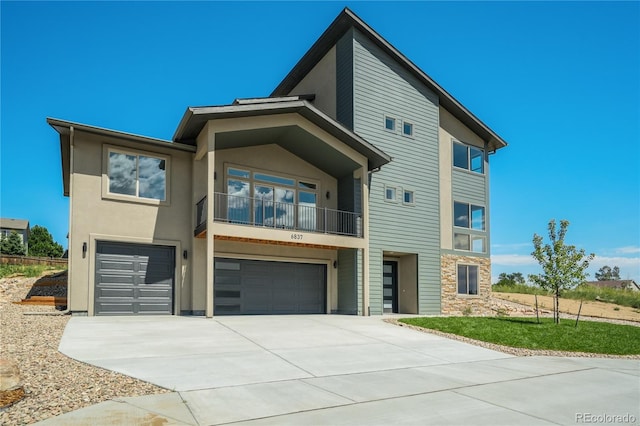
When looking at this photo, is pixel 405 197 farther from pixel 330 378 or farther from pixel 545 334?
pixel 330 378

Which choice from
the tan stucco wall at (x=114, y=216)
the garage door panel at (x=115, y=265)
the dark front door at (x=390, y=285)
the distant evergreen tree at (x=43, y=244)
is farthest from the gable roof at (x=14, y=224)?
the dark front door at (x=390, y=285)

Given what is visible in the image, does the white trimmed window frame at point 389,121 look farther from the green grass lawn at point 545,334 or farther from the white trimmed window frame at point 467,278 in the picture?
the green grass lawn at point 545,334

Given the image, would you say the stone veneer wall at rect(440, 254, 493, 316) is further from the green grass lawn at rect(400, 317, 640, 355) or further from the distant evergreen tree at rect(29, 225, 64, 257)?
the distant evergreen tree at rect(29, 225, 64, 257)

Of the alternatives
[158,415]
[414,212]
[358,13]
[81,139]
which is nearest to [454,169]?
[414,212]

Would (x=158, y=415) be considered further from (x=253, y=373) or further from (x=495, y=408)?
(x=495, y=408)

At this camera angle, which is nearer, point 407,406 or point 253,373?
point 407,406

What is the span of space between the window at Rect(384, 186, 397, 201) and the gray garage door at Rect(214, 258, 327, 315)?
359cm

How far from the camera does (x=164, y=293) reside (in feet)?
53.4

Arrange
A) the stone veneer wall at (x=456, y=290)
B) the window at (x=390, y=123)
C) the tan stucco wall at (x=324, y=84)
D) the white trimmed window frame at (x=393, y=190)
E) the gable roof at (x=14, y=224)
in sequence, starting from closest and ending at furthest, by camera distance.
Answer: the white trimmed window frame at (x=393, y=190)
the window at (x=390, y=123)
the tan stucco wall at (x=324, y=84)
the stone veneer wall at (x=456, y=290)
the gable roof at (x=14, y=224)

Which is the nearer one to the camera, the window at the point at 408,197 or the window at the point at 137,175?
the window at the point at 137,175

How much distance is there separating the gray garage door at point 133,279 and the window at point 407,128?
10191mm

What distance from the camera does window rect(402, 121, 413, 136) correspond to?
21.2m

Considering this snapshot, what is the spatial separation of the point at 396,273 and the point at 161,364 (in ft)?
46.7

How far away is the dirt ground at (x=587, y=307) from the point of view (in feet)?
83.5
